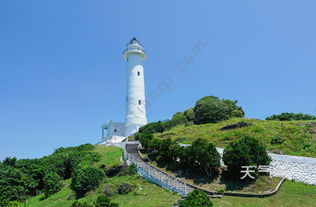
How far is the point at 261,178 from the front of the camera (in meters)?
13.2

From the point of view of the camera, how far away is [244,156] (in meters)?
12.6

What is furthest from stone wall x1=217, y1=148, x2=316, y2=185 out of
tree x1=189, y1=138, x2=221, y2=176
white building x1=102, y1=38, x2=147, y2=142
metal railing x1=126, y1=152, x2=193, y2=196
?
white building x1=102, y1=38, x2=147, y2=142

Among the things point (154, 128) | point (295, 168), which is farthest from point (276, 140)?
point (154, 128)

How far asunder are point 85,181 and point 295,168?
521 inches

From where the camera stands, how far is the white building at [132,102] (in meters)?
35.2

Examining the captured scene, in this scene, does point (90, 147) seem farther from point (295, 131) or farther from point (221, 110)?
point (295, 131)

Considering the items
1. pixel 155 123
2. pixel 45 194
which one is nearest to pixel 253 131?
pixel 155 123

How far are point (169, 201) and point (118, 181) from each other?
4.73 m

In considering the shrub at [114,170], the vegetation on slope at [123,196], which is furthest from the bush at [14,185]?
the shrub at [114,170]

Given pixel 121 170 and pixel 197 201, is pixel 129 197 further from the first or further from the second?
pixel 197 201

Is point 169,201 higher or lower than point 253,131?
lower

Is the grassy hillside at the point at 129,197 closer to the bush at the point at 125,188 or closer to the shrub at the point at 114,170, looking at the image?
Answer: the bush at the point at 125,188

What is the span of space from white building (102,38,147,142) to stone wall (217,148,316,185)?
23310 mm

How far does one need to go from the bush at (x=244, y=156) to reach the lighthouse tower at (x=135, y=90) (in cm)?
2275
